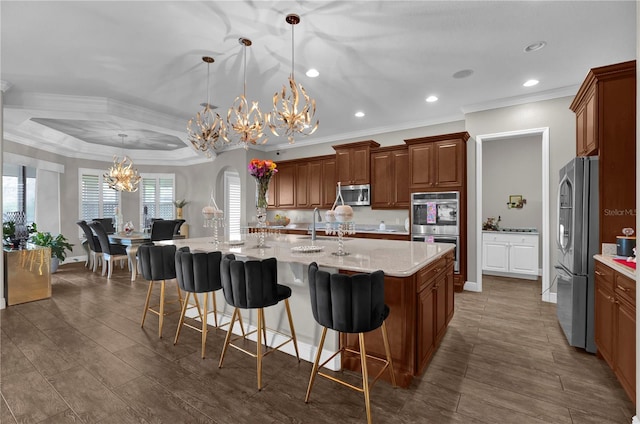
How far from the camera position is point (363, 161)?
5.71m

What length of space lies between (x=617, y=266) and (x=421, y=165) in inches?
124

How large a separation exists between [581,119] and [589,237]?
4.55 ft

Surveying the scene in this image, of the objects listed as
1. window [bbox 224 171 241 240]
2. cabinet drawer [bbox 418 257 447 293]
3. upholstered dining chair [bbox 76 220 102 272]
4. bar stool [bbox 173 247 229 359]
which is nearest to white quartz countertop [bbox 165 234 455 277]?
cabinet drawer [bbox 418 257 447 293]

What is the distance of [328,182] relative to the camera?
6.36m

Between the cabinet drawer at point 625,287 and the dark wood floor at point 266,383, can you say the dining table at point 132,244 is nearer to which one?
the dark wood floor at point 266,383

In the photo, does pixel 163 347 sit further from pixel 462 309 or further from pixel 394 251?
pixel 462 309

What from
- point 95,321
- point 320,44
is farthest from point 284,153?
point 95,321

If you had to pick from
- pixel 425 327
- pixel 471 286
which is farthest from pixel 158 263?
pixel 471 286

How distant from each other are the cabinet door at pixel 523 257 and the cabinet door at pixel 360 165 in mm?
3042

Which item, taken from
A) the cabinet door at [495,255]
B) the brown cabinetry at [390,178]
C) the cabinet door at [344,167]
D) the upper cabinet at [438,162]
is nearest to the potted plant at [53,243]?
the cabinet door at [344,167]

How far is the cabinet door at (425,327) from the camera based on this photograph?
7.11 ft

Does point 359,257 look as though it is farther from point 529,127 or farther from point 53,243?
point 53,243

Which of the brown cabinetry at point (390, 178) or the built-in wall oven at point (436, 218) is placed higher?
the brown cabinetry at point (390, 178)

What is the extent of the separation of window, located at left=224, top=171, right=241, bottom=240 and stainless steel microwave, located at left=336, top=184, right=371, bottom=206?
11.7 ft
